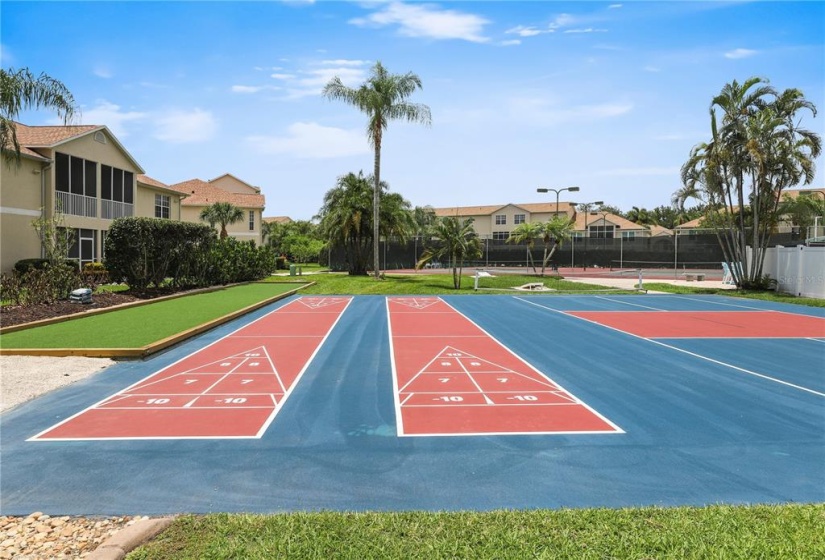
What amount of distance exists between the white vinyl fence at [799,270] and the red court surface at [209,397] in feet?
78.9

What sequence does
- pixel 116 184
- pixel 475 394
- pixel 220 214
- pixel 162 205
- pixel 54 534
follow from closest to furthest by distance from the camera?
pixel 54 534 → pixel 475 394 → pixel 116 184 → pixel 162 205 → pixel 220 214

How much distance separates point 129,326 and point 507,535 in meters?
12.5

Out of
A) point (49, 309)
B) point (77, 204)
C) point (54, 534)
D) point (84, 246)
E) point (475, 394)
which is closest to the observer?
point (54, 534)

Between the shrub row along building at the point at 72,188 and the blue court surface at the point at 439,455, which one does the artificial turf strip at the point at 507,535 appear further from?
the shrub row along building at the point at 72,188

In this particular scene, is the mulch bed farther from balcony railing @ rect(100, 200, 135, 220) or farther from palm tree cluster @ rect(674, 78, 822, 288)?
palm tree cluster @ rect(674, 78, 822, 288)

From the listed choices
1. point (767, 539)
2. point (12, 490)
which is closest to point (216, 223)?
point (12, 490)

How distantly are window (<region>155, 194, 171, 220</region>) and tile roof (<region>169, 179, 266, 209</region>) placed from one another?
12956 millimetres

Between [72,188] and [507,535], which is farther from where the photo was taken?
[72,188]

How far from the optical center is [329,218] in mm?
37281

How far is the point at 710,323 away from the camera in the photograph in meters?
17.2

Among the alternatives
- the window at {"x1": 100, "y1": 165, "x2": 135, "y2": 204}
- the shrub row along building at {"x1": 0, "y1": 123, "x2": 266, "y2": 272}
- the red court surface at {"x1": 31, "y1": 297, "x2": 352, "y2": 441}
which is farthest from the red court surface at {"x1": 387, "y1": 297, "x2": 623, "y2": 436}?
the window at {"x1": 100, "y1": 165, "x2": 135, "y2": 204}

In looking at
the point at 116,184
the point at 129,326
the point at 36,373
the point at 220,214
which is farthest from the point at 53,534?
the point at 220,214

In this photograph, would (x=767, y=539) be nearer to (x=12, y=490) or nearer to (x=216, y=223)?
(x=12, y=490)

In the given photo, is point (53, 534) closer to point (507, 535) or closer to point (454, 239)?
point (507, 535)
